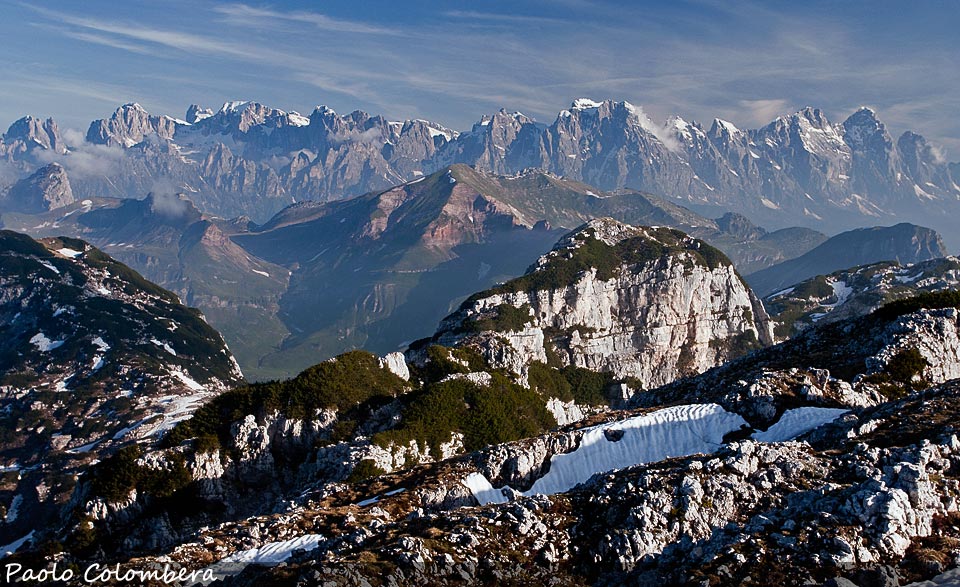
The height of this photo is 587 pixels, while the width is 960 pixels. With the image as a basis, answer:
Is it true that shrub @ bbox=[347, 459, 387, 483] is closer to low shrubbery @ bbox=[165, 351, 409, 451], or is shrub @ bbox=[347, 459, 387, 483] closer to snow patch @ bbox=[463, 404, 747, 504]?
low shrubbery @ bbox=[165, 351, 409, 451]

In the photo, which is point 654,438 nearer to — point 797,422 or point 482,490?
point 797,422

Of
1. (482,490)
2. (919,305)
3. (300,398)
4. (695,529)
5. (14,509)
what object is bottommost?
(14,509)

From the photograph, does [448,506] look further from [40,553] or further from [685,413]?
[40,553]

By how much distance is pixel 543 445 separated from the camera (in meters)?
78.7

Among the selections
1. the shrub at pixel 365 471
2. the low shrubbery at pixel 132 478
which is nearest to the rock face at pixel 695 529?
the shrub at pixel 365 471

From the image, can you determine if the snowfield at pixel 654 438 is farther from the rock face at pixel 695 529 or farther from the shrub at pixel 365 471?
the shrub at pixel 365 471

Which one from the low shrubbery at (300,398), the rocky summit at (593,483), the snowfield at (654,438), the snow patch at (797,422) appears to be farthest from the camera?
the low shrubbery at (300,398)

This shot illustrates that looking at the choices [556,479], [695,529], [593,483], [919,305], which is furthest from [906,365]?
[695,529]

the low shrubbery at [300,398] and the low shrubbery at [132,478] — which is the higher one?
the low shrubbery at [300,398]

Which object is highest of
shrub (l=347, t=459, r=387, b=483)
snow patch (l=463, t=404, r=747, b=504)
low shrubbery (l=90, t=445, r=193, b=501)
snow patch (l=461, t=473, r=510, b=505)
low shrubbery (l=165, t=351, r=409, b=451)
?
snow patch (l=463, t=404, r=747, b=504)

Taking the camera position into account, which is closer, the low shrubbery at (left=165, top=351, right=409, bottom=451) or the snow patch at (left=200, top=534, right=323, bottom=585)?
the snow patch at (left=200, top=534, right=323, bottom=585)

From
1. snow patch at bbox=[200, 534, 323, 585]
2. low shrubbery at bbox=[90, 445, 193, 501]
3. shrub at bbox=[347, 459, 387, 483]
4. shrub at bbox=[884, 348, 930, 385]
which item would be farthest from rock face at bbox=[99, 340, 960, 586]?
low shrubbery at bbox=[90, 445, 193, 501]

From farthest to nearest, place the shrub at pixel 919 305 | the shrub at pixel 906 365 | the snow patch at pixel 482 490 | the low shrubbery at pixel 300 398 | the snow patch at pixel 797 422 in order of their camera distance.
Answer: the low shrubbery at pixel 300 398 < the shrub at pixel 919 305 < the shrub at pixel 906 365 < the snow patch at pixel 797 422 < the snow patch at pixel 482 490

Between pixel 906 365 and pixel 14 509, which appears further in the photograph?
pixel 14 509
